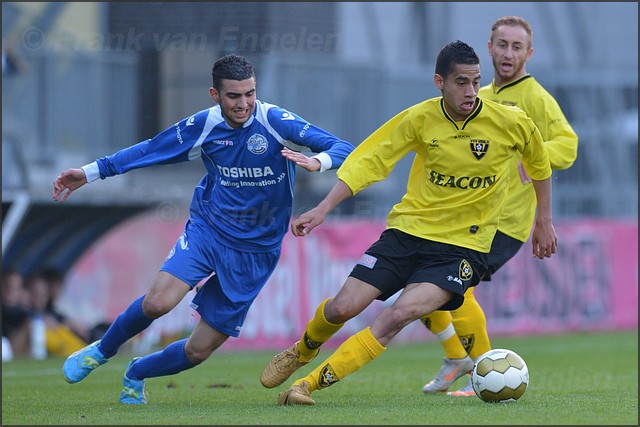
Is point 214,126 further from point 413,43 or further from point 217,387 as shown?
point 413,43

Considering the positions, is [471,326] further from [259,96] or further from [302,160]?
[259,96]

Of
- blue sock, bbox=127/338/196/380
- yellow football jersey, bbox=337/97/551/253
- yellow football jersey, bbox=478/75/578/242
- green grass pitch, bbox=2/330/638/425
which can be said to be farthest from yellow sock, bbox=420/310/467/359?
blue sock, bbox=127/338/196/380

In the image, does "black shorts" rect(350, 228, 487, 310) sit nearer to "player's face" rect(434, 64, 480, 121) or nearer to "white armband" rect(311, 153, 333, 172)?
"white armband" rect(311, 153, 333, 172)

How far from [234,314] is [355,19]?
1153 cm

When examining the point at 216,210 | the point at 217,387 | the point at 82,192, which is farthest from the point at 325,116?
the point at 216,210

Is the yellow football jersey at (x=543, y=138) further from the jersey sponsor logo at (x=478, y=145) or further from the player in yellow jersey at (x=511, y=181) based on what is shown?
the jersey sponsor logo at (x=478, y=145)

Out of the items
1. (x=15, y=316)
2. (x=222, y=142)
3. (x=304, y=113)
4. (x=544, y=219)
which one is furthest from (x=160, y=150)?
(x=304, y=113)

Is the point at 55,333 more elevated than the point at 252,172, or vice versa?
the point at 252,172

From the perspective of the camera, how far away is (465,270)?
7023 millimetres

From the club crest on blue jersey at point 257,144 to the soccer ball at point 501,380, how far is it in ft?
6.28

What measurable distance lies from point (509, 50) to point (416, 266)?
2.02m

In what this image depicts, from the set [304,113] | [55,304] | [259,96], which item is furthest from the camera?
[304,113]

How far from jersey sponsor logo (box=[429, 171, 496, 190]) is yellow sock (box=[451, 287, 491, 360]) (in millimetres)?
1215

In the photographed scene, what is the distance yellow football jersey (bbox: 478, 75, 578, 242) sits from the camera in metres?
8.02
